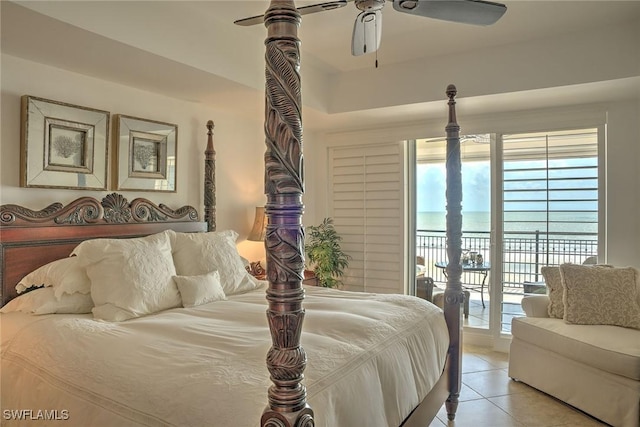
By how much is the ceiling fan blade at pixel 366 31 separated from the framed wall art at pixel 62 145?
5.96 ft

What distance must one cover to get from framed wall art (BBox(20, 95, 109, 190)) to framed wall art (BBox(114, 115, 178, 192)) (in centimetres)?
12

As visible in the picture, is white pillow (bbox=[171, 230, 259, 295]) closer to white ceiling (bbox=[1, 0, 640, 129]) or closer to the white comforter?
the white comforter

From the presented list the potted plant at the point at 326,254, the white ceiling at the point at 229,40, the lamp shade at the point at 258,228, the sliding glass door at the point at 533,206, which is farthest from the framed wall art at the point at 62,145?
the sliding glass door at the point at 533,206

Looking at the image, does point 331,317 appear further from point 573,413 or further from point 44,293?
point 573,413

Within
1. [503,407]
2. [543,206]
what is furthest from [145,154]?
[543,206]

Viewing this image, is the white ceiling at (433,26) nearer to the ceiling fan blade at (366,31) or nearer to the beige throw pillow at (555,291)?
the ceiling fan blade at (366,31)

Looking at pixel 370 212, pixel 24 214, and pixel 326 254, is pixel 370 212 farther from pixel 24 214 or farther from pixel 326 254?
pixel 24 214

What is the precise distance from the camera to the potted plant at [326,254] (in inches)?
178

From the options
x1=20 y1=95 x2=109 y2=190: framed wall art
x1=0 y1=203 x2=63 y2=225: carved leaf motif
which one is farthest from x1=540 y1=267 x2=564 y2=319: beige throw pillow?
x1=0 y1=203 x2=63 y2=225: carved leaf motif

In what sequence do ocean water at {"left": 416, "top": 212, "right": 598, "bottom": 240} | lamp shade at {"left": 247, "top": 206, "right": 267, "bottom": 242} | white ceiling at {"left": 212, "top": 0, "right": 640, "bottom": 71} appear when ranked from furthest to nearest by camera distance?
1. lamp shade at {"left": 247, "top": 206, "right": 267, "bottom": 242}
2. ocean water at {"left": 416, "top": 212, "right": 598, "bottom": 240}
3. white ceiling at {"left": 212, "top": 0, "right": 640, "bottom": 71}

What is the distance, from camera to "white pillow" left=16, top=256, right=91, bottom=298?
2.27 metres

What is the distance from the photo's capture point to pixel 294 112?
3.49ft

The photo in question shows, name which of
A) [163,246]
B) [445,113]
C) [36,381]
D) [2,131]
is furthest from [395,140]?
[36,381]

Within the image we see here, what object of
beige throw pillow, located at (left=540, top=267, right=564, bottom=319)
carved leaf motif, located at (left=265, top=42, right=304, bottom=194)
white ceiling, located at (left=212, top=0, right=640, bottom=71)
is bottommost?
beige throw pillow, located at (left=540, top=267, right=564, bottom=319)
